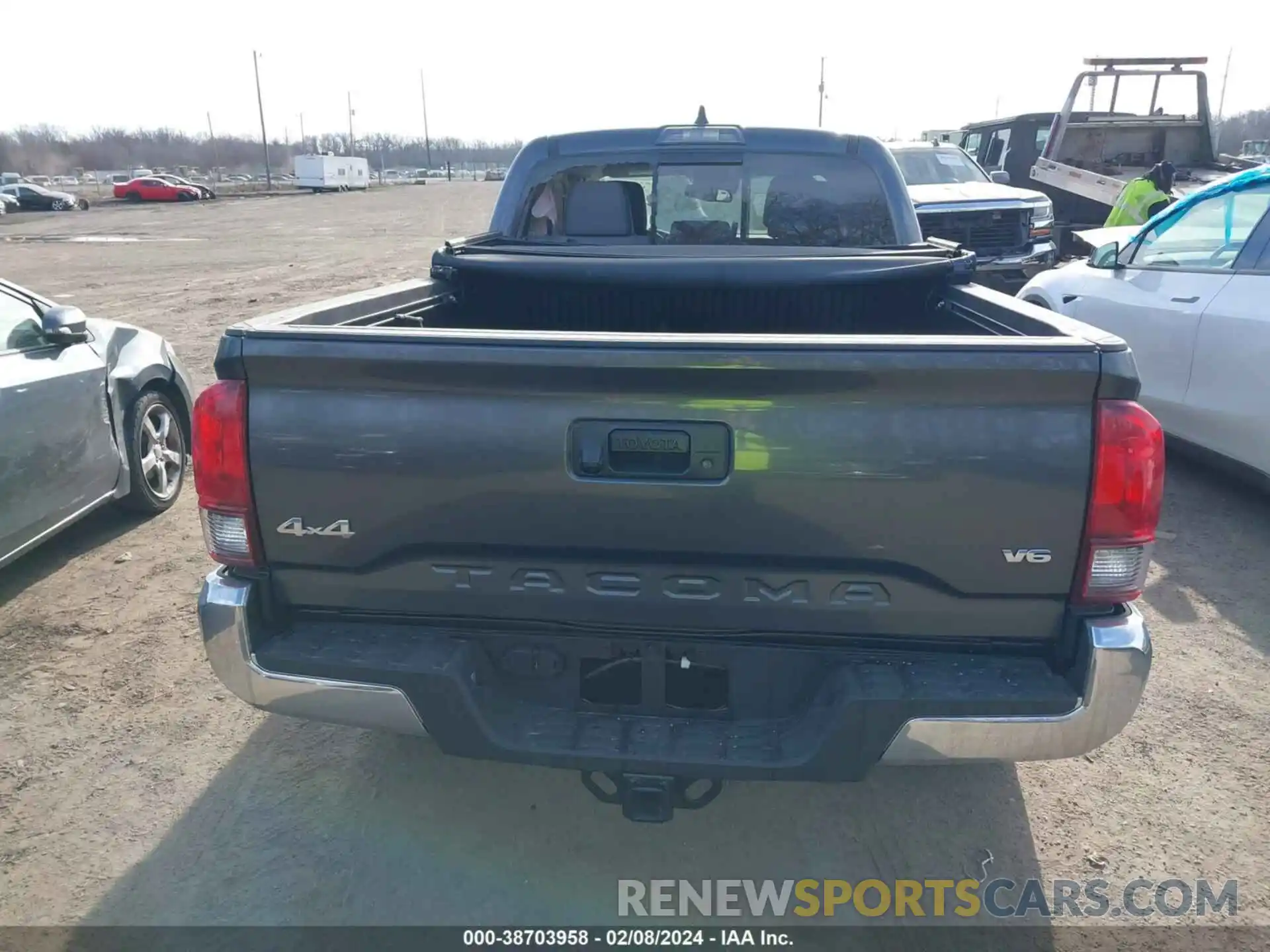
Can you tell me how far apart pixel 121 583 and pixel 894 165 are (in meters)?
4.31

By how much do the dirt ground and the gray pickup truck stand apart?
1.76 ft

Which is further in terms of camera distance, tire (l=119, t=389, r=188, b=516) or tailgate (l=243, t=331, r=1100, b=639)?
tire (l=119, t=389, r=188, b=516)

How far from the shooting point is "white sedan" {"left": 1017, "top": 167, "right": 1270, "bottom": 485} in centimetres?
495

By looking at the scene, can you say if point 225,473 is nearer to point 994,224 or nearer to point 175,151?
point 994,224

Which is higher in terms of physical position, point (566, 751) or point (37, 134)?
point (37, 134)

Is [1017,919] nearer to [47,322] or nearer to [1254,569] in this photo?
[1254,569]

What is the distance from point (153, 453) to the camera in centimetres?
534

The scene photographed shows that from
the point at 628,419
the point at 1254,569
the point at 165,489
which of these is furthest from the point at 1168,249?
the point at 165,489

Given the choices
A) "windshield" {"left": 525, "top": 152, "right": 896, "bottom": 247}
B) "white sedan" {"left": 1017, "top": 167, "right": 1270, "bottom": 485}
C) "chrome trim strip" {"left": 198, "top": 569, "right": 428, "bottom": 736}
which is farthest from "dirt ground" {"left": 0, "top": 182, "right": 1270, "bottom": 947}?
"windshield" {"left": 525, "top": 152, "right": 896, "bottom": 247}

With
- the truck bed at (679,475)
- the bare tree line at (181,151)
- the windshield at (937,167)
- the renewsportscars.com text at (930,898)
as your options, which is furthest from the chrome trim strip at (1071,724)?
the bare tree line at (181,151)

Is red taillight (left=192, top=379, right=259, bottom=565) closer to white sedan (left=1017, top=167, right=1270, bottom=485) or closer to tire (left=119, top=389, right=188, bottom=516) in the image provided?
tire (left=119, top=389, right=188, bottom=516)

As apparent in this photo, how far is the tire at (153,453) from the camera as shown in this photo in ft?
16.7

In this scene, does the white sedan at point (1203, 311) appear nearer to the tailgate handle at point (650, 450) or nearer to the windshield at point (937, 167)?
the tailgate handle at point (650, 450)

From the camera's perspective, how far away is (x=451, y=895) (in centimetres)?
259
